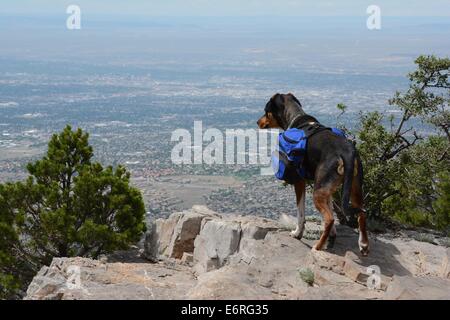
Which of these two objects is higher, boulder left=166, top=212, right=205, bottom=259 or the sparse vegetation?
the sparse vegetation

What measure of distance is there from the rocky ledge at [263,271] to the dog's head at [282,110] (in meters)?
2.06

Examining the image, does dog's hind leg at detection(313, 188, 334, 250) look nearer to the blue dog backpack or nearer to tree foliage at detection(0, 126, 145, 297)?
the blue dog backpack

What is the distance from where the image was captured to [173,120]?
103812 mm

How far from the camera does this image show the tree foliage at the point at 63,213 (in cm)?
1520

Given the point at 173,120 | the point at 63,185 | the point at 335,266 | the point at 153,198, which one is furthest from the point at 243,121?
the point at 335,266

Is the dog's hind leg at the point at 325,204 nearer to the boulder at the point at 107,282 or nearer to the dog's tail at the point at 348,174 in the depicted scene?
the dog's tail at the point at 348,174

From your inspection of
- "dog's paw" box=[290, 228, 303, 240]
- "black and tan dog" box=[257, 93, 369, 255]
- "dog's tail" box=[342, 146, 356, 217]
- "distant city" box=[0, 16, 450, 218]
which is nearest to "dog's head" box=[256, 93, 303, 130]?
"black and tan dog" box=[257, 93, 369, 255]

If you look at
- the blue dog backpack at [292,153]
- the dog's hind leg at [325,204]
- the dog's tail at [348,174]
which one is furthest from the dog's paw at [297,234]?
the dog's tail at [348,174]

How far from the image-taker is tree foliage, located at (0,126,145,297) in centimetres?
1520

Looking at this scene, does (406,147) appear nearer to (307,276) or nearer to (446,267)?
(446,267)

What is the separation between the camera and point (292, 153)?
32.6ft

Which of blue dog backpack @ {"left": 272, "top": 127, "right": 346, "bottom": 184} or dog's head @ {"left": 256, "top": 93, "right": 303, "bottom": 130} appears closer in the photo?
blue dog backpack @ {"left": 272, "top": 127, "right": 346, "bottom": 184}

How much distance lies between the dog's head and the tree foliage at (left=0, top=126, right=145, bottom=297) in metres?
6.27

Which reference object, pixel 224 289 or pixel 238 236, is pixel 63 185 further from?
pixel 224 289
